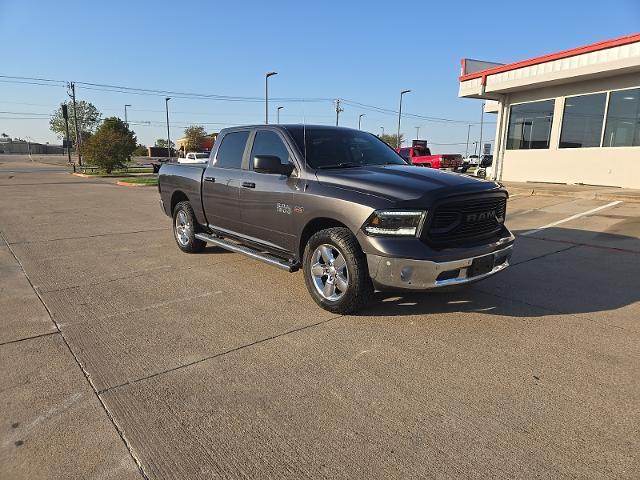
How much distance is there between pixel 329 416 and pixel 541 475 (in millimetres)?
1134

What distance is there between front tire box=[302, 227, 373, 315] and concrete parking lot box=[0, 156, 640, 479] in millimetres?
175

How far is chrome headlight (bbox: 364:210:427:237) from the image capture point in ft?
12.1

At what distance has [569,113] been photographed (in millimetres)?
15945

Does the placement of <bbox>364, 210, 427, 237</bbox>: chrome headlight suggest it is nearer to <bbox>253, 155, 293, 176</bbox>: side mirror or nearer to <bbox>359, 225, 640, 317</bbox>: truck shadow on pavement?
<bbox>359, 225, 640, 317</bbox>: truck shadow on pavement

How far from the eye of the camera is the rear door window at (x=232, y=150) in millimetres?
5578

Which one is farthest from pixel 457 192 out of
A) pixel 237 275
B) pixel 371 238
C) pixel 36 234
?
pixel 36 234

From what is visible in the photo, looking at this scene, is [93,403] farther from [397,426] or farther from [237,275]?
[237,275]

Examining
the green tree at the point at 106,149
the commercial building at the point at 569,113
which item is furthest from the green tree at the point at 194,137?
the commercial building at the point at 569,113

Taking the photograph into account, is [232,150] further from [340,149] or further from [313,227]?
[313,227]

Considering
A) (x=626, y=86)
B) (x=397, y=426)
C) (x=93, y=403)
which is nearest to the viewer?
(x=397, y=426)

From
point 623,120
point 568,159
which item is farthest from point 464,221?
point 568,159

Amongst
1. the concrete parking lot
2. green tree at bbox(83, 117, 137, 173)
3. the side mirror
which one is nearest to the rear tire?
the concrete parking lot

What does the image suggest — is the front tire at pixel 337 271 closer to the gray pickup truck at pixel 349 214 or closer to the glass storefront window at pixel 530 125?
the gray pickup truck at pixel 349 214

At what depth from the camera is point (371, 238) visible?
3760 millimetres
